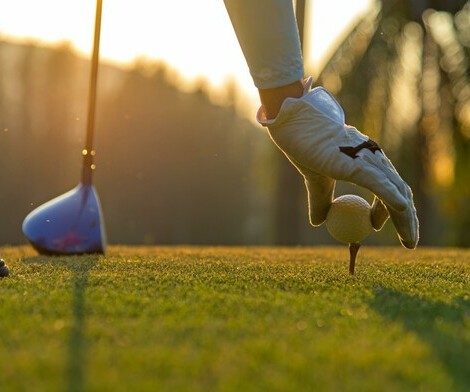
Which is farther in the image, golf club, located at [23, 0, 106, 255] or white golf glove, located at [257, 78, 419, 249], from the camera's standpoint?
golf club, located at [23, 0, 106, 255]

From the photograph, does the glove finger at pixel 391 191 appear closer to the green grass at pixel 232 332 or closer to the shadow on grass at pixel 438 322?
A: the green grass at pixel 232 332

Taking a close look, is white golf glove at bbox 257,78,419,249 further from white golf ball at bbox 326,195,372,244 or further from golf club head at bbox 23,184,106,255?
golf club head at bbox 23,184,106,255

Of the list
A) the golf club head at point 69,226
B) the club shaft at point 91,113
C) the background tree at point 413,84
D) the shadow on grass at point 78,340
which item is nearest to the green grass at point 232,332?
the shadow on grass at point 78,340

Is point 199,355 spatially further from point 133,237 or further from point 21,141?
point 133,237

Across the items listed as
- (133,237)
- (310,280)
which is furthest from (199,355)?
(133,237)

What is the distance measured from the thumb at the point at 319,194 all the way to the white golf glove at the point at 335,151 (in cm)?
10

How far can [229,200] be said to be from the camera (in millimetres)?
33938

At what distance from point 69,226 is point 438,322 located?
2.57m

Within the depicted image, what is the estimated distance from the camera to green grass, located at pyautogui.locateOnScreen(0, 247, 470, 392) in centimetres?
124

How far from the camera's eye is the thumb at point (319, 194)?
2.69m

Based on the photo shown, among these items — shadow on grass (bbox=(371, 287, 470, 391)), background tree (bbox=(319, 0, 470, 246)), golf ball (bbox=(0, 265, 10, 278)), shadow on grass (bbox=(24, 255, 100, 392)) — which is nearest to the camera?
shadow on grass (bbox=(24, 255, 100, 392))

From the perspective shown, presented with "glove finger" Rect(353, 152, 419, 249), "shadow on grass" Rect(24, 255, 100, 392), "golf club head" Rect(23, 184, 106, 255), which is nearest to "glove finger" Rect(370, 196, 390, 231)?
"glove finger" Rect(353, 152, 419, 249)

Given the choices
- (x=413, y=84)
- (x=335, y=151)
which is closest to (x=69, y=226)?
(x=335, y=151)

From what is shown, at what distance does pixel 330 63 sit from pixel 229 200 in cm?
2023
